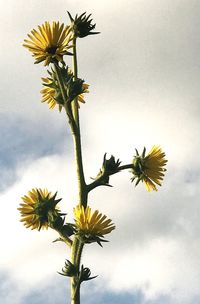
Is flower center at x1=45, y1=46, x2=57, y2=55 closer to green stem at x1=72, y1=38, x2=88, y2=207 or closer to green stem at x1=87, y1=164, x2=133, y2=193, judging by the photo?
green stem at x1=72, y1=38, x2=88, y2=207

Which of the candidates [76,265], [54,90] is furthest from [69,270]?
[54,90]

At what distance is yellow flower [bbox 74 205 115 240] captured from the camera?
18.1ft

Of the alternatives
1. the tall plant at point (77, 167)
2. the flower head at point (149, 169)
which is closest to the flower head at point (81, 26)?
the tall plant at point (77, 167)

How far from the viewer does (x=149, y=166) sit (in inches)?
264

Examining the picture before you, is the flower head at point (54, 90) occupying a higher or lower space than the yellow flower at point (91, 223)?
higher

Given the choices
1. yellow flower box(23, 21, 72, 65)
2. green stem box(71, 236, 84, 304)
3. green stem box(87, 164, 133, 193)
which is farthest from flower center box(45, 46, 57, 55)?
green stem box(71, 236, 84, 304)

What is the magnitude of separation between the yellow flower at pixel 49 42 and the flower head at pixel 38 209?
1495 mm

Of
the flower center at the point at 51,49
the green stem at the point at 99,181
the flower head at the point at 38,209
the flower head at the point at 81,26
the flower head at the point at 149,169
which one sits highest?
the flower head at the point at 81,26

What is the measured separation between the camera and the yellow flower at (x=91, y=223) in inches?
217

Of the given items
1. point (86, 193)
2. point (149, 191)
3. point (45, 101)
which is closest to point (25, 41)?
point (45, 101)

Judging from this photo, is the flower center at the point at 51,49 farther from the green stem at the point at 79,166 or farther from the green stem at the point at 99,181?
the green stem at the point at 99,181

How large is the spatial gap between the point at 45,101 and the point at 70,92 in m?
0.80

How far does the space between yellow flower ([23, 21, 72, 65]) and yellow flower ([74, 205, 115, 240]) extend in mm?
1795

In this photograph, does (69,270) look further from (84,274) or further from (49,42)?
(49,42)
